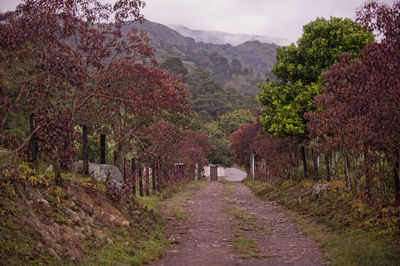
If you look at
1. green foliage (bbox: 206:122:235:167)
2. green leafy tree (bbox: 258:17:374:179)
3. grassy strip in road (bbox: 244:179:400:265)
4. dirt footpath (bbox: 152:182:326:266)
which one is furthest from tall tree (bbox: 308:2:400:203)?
green foliage (bbox: 206:122:235:167)

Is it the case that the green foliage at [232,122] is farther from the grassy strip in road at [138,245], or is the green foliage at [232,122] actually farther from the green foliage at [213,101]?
the grassy strip in road at [138,245]

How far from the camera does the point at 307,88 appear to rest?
57.0ft

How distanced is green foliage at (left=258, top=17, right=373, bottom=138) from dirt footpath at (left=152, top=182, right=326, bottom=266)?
169 inches

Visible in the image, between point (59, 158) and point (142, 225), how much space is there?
4218 mm

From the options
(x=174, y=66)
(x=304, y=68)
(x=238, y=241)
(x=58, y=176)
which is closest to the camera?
(x=58, y=176)

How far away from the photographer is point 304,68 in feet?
58.2

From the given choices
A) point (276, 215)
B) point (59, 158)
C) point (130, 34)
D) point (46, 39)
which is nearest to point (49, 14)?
point (46, 39)

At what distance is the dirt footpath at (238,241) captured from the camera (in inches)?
339

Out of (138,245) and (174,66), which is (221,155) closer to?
(138,245)

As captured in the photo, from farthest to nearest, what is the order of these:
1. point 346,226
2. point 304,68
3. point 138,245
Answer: point 304,68, point 346,226, point 138,245

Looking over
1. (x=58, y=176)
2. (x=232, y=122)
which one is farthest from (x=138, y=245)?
(x=232, y=122)

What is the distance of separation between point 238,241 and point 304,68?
1005cm

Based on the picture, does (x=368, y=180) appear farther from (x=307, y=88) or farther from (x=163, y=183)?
(x=163, y=183)

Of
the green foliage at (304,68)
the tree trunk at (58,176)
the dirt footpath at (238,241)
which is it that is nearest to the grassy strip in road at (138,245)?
the dirt footpath at (238,241)
